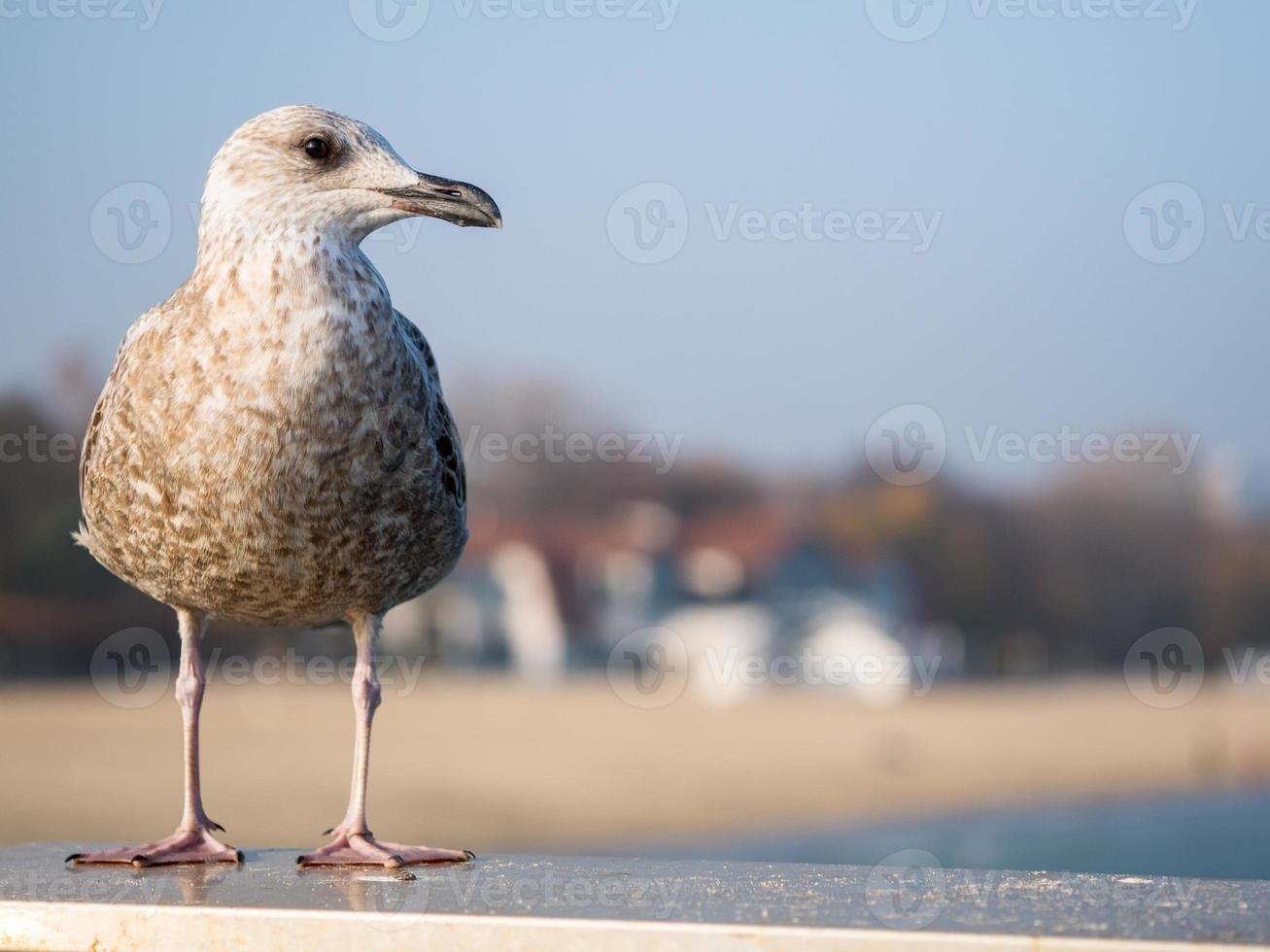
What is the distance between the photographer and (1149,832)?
47344 mm

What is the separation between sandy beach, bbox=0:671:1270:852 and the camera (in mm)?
44594

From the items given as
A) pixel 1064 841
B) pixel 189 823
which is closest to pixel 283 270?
pixel 189 823

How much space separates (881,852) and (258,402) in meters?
39.6

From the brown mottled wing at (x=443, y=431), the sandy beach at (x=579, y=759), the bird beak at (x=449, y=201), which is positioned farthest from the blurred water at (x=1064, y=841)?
the bird beak at (x=449, y=201)

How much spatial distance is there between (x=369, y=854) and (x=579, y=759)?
51.4m

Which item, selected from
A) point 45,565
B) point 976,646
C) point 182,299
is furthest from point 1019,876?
point 976,646

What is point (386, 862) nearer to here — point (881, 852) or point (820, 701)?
point (881, 852)

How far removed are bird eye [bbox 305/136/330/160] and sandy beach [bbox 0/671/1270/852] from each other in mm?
34337

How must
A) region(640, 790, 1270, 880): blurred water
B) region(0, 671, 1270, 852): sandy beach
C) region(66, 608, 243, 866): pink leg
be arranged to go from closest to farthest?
region(66, 608, 243, 866): pink leg < region(640, 790, 1270, 880): blurred water < region(0, 671, 1270, 852): sandy beach

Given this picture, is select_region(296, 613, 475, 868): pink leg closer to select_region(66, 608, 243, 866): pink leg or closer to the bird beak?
select_region(66, 608, 243, 866): pink leg

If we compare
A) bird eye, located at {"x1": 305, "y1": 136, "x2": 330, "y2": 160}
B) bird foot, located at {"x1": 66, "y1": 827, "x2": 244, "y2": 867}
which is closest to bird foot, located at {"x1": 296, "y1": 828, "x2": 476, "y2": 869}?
bird foot, located at {"x1": 66, "y1": 827, "x2": 244, "y2": 867}

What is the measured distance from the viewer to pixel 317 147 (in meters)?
5.28

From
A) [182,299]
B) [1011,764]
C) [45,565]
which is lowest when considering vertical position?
[1011,764]

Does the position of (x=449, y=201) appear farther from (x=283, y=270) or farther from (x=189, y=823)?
(x=189, y=823)
